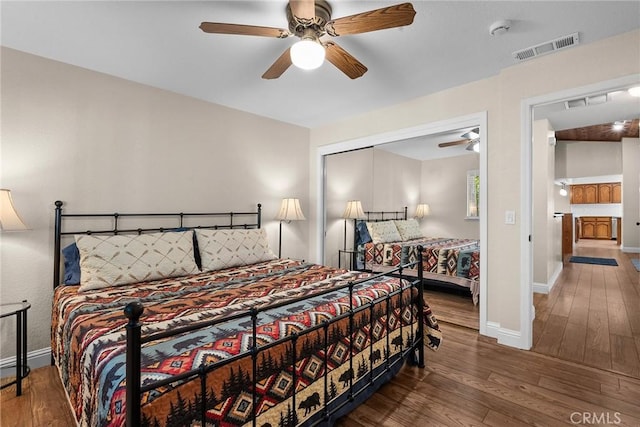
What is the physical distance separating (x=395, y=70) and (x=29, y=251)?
3515mm

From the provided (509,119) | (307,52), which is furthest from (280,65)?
(509,119)

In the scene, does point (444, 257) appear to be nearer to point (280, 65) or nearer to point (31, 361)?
point (280, 65)

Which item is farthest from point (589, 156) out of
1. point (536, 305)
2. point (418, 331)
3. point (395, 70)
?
point (418, 331)

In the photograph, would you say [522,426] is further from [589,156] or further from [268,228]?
[589,156]

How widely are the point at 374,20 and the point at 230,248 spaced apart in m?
2.30

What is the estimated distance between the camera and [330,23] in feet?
5.87

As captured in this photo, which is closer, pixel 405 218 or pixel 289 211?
pixel 289 211

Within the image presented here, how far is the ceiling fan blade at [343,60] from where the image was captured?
80.0 inches

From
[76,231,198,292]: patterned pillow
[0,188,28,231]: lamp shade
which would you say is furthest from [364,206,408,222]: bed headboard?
[0,188,28,231]: lamp shade

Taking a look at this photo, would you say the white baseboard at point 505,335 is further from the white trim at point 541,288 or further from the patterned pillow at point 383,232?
the white trim at point 541,288

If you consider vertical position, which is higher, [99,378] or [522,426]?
[99,378]

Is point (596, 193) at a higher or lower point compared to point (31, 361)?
higher

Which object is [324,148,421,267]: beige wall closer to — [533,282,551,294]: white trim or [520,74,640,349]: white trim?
[520,74,640,349]: white trim

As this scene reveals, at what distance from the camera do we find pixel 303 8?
1.59 m
